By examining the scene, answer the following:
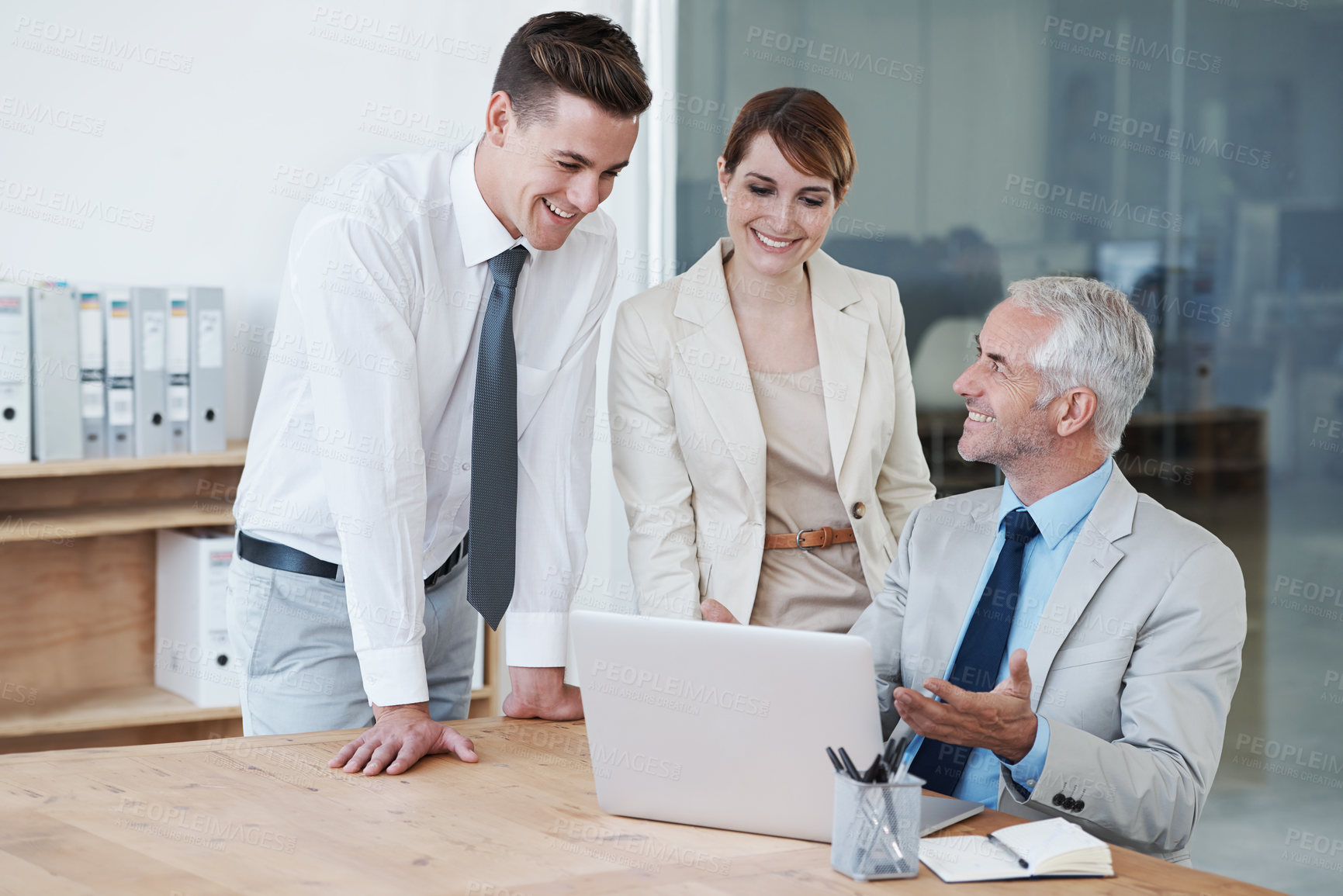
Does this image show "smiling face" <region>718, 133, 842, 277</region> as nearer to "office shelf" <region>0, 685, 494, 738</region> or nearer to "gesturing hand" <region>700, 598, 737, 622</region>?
"gesturing hand" <region>700, 598, 737, 622</region>

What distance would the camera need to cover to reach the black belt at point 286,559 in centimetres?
203

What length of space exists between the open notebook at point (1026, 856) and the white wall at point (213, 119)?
2805 mm

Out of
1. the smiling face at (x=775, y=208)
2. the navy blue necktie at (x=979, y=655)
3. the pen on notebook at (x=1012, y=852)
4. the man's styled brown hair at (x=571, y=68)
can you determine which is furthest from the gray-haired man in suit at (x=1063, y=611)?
the man's styled brown hair at (x=571, y=68)

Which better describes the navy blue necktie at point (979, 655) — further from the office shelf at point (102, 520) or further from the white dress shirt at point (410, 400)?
the office shelf at point (102, 520)

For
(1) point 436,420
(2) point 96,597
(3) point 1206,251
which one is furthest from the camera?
(2) point 96,597

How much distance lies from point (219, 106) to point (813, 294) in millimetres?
2018

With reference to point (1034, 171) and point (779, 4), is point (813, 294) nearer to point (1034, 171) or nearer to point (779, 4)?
point (1034, 171)

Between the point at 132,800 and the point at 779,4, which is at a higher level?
the point at 779,4

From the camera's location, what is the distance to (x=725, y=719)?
1.47 meters

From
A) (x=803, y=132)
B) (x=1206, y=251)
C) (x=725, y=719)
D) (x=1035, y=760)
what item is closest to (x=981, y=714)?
(x=1035, y=760)

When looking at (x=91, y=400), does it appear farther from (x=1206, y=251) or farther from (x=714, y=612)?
(x=1206, y=251)

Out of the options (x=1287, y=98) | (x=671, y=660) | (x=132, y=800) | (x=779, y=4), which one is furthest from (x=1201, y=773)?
(x=779, y=4)

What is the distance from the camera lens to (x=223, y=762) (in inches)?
68.8

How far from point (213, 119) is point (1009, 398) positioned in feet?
8.53
